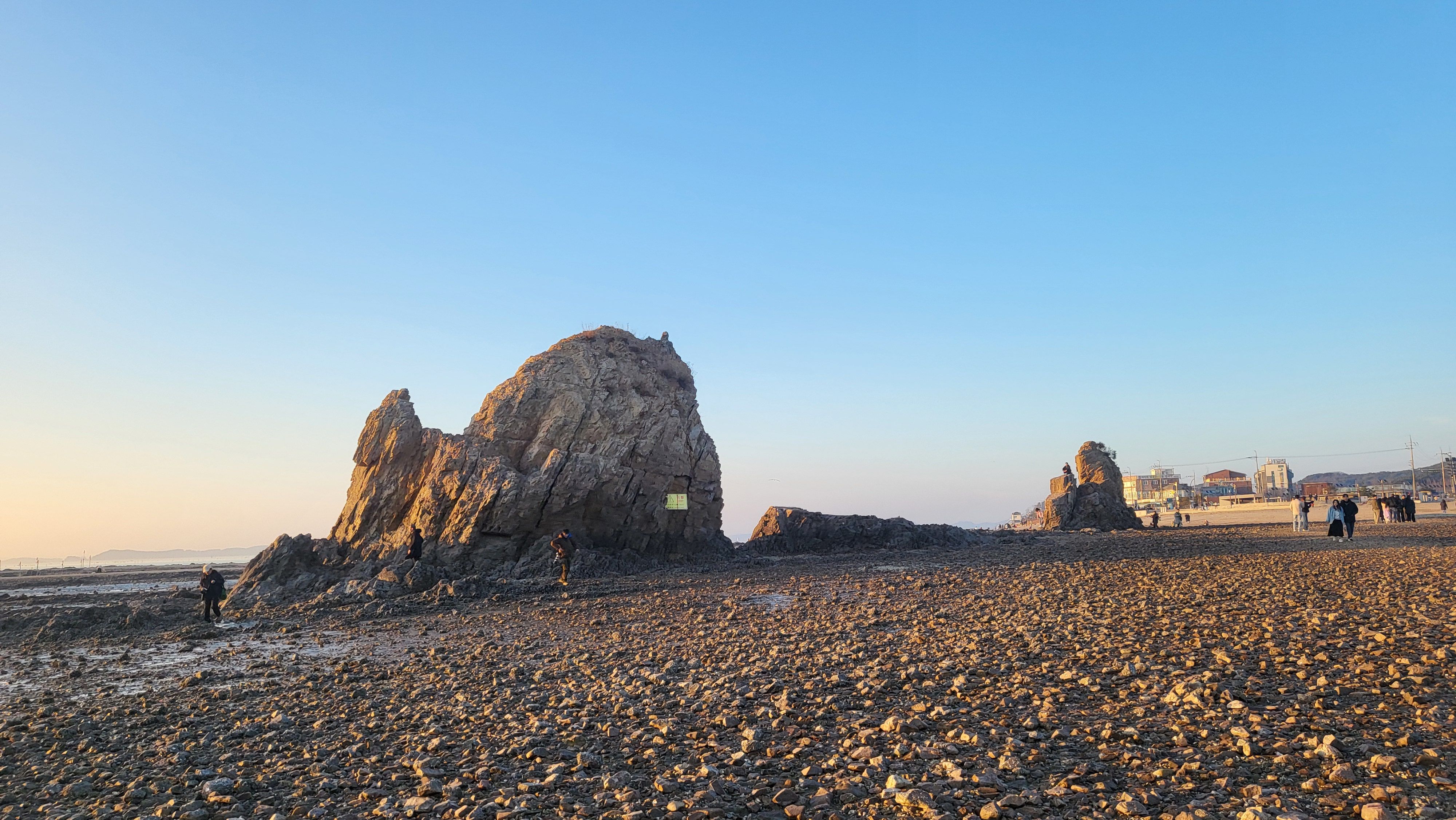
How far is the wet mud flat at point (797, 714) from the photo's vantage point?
6930mm

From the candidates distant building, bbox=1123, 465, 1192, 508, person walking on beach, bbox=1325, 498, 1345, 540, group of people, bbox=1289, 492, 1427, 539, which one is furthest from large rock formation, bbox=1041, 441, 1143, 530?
distant building, bbox=1123, 465, 1192, 508

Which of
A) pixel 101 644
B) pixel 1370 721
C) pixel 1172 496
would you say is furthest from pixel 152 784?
pixel 1172 496

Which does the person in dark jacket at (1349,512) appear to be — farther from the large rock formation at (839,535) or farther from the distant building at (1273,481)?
the distant building at (1273,481)

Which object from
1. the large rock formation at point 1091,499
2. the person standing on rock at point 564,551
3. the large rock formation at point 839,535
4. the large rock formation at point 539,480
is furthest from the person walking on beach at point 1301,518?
the person standing on rock at point 564,551

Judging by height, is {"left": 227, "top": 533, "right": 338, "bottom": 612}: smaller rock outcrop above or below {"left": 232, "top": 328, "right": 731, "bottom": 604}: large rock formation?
below

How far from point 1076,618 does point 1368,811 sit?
10.1m

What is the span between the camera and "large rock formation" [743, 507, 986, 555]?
148 feet

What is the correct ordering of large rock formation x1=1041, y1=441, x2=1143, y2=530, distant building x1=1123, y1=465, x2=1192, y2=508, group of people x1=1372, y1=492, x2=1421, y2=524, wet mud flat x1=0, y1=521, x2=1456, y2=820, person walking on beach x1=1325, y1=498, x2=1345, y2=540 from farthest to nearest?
distant building x1=1123, y1=465, x2=1192, y2=508
large rock formation x1=1041, y1=441, x2=1143, y2=530
group of people x1=1372, y1=492, x2=1421, y2=524
person walking on beach x1=1325, y1=498, x2=1345, y2=540
wet mud flat x1=0, y1=521, x2=1456, y2=820

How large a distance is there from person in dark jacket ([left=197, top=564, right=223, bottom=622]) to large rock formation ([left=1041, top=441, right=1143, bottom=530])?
51888mm

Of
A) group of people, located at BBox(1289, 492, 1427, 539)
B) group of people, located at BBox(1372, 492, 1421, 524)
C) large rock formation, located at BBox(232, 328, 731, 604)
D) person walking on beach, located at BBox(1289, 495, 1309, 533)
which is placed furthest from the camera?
group of people, located at BBox(1372, 492, 1421, 524)

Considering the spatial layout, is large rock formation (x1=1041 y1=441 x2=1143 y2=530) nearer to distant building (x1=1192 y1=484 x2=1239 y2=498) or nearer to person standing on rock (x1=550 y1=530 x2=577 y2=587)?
person standing on rock (x1=550 y1=530 x2=577 y2=587)

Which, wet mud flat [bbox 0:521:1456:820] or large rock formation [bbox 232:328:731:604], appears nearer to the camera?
wet mud flat [bbox 0:521:1456:820]

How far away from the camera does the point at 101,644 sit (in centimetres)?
1952

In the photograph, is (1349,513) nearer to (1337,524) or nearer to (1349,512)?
(1349,512)
